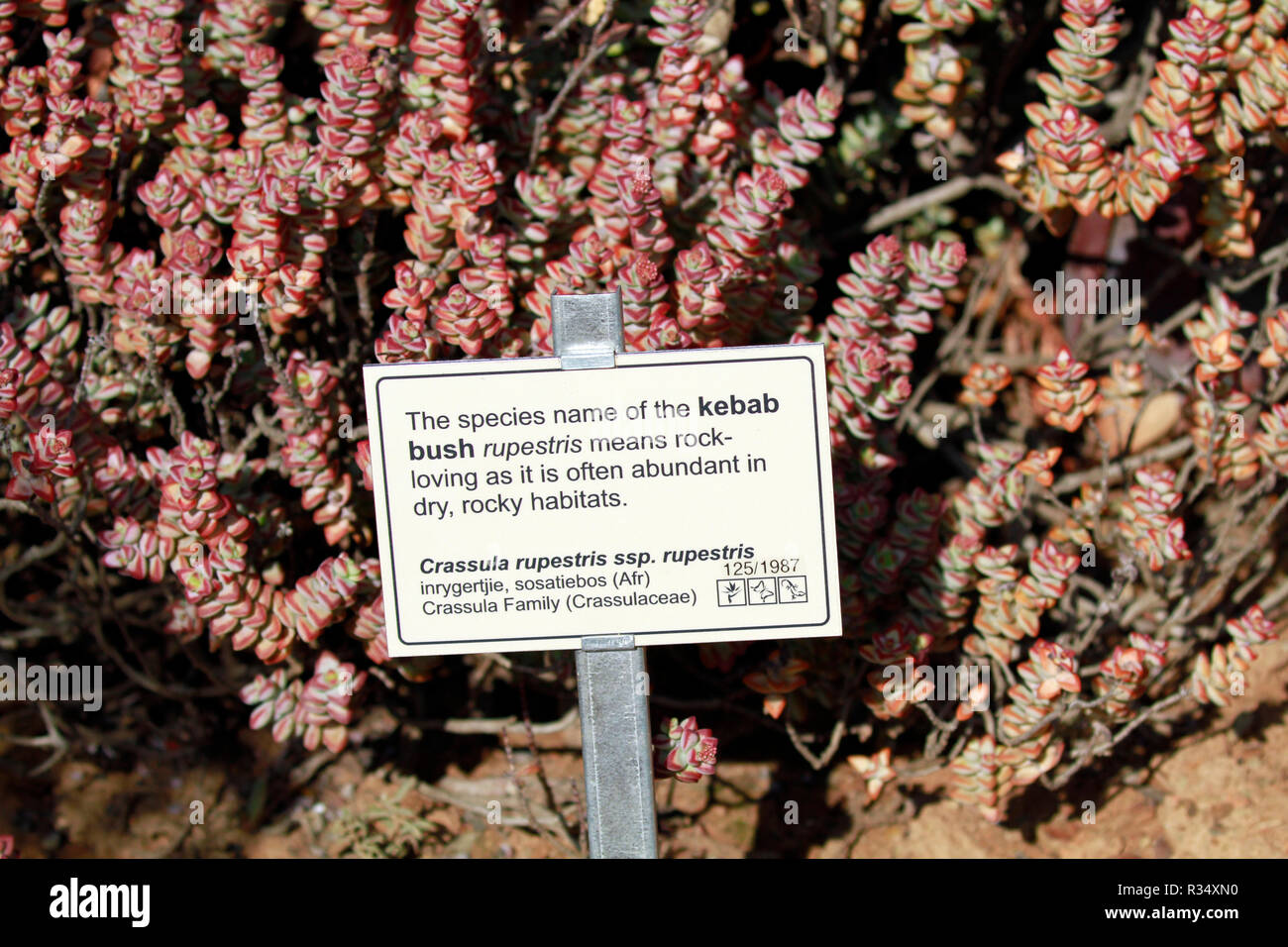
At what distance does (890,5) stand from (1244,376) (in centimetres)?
155

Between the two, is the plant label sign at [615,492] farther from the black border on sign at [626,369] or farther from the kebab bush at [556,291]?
the kebab bush at [556,291]

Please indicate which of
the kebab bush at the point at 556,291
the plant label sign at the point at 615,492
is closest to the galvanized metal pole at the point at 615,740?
the plant label sign at the point at 615,492

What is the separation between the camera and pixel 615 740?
2029mm

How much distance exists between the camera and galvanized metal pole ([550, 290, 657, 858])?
2.01 meters

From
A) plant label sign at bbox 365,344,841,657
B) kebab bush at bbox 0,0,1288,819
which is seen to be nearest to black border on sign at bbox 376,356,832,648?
plant label sign at bbox 365,344,841,657

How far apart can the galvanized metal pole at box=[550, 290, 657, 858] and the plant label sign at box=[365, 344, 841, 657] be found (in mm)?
38

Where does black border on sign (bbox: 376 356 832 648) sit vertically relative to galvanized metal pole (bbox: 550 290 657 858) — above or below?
above

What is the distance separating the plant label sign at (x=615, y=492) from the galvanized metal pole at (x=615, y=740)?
0.04 meters

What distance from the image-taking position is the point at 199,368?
2.63 meters

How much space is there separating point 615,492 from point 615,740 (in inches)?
16.3

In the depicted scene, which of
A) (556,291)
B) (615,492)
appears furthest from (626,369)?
(556,291)

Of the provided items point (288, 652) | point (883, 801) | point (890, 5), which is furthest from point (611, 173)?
point (883, 801)

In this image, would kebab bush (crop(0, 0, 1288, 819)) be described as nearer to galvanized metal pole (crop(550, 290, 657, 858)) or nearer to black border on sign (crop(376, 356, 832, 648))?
galvanized metal pole (crop(550, 290, 657, 858))

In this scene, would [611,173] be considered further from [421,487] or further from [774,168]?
[421,487]
